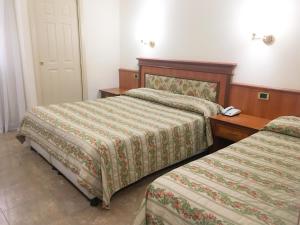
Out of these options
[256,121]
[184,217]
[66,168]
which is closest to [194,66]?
[256,121]

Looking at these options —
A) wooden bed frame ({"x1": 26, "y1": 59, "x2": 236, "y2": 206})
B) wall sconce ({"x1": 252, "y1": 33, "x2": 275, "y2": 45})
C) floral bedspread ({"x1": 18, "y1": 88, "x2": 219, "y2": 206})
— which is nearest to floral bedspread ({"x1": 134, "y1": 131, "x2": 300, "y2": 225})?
floral bedspread ({"x1": 18, "y1": 88, "x2": 219, "y2": 206})

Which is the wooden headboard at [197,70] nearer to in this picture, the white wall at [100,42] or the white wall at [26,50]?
the white wall at [100,42]

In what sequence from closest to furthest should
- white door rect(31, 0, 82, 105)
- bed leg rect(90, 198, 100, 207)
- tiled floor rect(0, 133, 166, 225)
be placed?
tiled floor rect(0, 133, 166, 225) < bed leg rect(90, 198, 100, 207) < white door rect(31, 0, 82, 105)

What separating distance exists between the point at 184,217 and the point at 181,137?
4.49ft

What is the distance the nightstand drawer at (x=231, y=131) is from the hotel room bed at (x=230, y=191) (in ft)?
2.27

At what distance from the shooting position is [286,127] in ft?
7.38

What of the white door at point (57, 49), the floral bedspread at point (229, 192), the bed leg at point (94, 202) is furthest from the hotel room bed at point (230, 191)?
the white door at point (57, 49)

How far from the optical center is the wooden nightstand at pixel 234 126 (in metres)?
2.60

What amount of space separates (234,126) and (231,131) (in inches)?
2.8

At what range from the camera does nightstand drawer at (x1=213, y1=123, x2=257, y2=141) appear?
261cm

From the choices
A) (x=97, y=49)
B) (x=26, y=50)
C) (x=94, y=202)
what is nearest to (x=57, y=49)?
(x=26, y=50)

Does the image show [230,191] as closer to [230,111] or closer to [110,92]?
[230,111]

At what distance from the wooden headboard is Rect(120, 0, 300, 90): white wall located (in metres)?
0.11

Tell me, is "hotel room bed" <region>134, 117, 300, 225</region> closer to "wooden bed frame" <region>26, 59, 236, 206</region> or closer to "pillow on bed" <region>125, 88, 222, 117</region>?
"pillow on bed" <region>125, 88, 222, 117</region>
